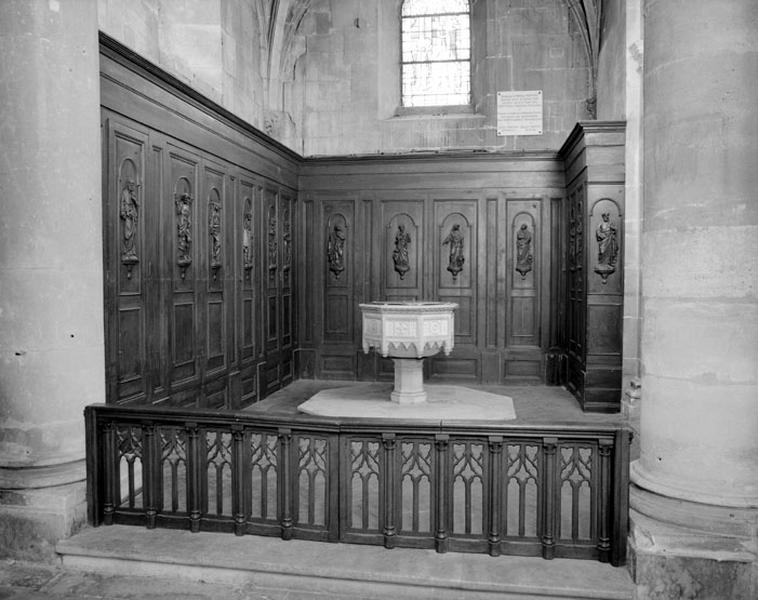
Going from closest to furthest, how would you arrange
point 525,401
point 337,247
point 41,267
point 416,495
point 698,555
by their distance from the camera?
point 698,555 → point 416,495 → point 41,267 → point 525,401 → point 337,247

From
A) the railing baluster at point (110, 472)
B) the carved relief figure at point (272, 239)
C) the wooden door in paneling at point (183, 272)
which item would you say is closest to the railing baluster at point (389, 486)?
the railing baluster at point (110, 472)

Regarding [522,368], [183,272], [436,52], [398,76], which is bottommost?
[522,368]

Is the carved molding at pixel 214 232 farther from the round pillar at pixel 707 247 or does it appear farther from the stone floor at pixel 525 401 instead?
the round pillar at pixel 707 247

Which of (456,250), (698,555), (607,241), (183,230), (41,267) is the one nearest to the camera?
(698,555)

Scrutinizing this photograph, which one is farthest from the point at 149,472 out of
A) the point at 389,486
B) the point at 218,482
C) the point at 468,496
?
the point at 468,496

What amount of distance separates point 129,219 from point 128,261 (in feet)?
1.10

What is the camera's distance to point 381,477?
140 inches

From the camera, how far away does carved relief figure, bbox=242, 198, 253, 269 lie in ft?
25.6

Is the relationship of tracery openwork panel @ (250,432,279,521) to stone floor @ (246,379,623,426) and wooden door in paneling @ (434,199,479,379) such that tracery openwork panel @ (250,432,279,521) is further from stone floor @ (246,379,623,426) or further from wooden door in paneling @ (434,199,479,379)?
wooden door in paneling @ (434,199,479,379)

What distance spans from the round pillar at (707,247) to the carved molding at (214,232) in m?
4.75

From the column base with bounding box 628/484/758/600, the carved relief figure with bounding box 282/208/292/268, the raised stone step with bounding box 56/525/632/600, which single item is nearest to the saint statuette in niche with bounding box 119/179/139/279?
the raised stone step with bounding box 56/525/632/600

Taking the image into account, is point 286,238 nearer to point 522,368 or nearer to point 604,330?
point 522,368

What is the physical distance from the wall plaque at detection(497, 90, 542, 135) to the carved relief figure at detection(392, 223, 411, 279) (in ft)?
7.18

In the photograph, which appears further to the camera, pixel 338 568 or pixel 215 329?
pixel 215 329
